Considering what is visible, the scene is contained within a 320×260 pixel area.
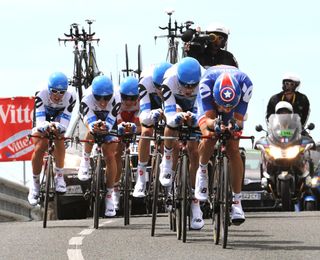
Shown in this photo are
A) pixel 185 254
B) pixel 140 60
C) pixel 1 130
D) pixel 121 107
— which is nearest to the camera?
pixel 185 254

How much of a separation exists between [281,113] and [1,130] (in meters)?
10.1

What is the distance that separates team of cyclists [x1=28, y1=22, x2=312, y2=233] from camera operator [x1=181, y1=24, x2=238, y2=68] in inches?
0.5

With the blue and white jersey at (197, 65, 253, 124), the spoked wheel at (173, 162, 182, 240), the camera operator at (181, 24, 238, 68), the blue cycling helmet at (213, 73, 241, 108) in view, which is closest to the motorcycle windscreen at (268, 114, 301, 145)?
the camera operator at (181, 24, 238, 68)

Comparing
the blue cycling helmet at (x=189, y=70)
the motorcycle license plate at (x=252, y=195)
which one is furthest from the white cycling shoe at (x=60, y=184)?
the motorcycle license plate at (x=252, y=195)

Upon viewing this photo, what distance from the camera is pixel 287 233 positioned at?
55.1 ft

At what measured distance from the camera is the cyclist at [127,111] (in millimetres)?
20812

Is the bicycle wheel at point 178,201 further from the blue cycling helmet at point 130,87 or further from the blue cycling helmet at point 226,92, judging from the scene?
the blue cycling helmet at point 130,87

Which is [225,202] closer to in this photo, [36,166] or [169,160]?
[169,160]

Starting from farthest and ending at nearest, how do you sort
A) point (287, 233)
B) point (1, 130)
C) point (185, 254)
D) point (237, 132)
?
1. point (1, 130)
2. point (287, 233)
3. point (237, 132)
4. point (185, 254)

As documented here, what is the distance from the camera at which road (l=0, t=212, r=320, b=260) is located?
14.0m

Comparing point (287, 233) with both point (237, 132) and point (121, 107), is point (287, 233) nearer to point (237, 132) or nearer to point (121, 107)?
point (237, 132)

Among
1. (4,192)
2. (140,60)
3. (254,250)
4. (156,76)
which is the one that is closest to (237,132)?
(254,250)

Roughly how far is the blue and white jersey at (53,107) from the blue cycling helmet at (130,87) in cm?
108

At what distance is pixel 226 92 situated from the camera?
15.0m
